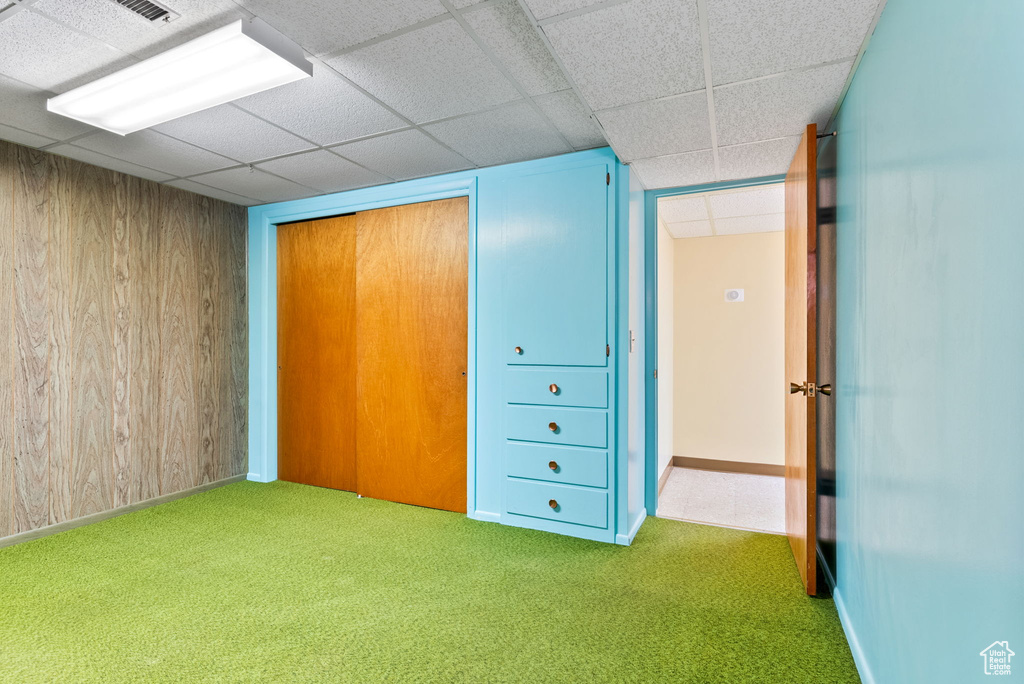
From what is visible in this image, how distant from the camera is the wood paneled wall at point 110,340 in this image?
106 inches

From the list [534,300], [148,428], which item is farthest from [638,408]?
[148,428]

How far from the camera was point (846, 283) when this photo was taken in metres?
1.83

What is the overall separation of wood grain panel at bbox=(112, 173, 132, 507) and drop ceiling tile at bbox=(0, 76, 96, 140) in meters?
0.61

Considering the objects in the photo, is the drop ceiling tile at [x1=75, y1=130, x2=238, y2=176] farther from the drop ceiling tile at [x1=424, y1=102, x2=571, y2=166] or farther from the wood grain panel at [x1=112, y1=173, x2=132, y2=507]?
the drop ceiling tile at [x1=424, y1=102, x2=571, y2=166]

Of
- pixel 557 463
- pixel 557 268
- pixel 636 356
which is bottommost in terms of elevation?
pixel 557 463

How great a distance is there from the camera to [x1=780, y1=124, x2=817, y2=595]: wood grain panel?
80.3 inches

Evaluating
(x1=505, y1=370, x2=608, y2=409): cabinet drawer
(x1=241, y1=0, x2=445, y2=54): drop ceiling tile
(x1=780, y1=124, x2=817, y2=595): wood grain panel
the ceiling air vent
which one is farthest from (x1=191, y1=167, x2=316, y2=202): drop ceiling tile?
(x1=780, y1=124, x2=817, y2=595): wood grain panel

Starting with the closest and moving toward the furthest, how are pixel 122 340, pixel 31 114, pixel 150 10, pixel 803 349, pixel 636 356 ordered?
pixel 150 10, pixel 803 349, pixel 31 114, pixel 636 356, pixel 122 340

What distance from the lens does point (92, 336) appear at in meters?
3.00

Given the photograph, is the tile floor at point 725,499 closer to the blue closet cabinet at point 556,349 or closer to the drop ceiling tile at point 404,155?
the blue closet cabinet at point 556,349

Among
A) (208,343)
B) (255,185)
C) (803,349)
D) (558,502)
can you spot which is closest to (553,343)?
(558,502)

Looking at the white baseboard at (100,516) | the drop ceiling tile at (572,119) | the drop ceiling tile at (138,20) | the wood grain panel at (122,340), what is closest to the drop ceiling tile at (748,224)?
the drop ceiling tile at (572,119)

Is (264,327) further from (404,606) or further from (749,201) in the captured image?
(749,201)

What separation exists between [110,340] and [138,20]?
7.08ft
